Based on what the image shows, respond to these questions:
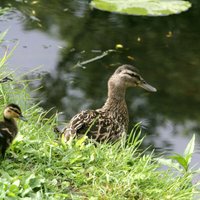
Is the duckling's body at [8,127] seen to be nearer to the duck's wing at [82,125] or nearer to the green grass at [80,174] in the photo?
the green grass at [80,174]

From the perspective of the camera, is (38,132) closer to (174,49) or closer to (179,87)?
(179,87)

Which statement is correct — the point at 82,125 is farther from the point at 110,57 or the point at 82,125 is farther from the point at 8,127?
the point at 110,57

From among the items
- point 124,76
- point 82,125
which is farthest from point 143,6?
point 82,125

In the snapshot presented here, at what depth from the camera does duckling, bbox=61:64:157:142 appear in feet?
20.1

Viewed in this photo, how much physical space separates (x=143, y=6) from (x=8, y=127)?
6.24 metres

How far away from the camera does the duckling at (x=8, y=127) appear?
4.86 metres

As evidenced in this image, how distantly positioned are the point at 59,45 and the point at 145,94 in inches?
63.4

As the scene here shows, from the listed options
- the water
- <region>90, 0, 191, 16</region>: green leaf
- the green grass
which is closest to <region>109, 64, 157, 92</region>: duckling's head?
the water

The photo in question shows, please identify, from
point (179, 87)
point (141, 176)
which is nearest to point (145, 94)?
point (179, 87)

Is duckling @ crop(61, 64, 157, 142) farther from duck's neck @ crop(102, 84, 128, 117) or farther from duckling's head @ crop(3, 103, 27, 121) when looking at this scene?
duckling's head @ crop(3, 103, 27, 121)

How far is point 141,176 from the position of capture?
4.98m

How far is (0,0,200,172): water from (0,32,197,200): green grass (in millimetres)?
2126

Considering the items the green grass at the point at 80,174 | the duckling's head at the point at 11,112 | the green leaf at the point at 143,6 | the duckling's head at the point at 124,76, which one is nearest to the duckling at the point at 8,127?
the duckling's head at the point at 11,112

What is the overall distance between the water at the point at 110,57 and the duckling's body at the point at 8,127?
2593 mm
